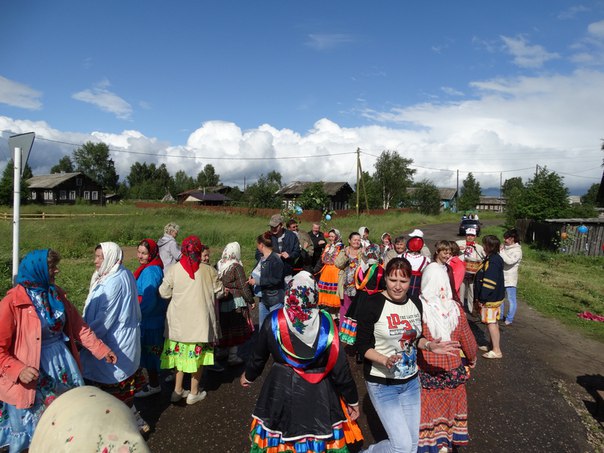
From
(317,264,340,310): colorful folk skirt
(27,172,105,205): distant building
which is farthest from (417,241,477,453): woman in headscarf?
(27,172,105,205): distant building

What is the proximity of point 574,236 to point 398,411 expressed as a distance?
1981 cm

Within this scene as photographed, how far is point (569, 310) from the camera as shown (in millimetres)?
8750

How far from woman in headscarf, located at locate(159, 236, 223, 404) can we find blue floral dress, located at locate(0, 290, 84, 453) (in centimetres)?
121

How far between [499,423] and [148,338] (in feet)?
12.3

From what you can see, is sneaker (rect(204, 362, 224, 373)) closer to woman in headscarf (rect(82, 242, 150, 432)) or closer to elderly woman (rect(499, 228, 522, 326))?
woman in headscarf (rect(82, 242, 150, 432))

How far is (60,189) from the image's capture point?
176 ft

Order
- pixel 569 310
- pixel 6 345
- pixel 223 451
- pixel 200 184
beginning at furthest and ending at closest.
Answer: pixel 200 184
pixel 569 310
pixel 223 451
pixel 6 345

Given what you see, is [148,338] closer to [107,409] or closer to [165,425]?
[165,425]

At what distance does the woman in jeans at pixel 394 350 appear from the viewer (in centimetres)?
271

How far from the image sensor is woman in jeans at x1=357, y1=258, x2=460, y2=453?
8.88 ft

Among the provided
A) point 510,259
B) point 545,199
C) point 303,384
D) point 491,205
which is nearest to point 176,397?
point 303,384

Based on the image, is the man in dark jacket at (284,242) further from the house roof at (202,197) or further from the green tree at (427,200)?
the house roof at (202,197)

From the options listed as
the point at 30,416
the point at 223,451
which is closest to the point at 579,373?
the point at 223,451

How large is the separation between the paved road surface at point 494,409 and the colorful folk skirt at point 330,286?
1.03 metres
